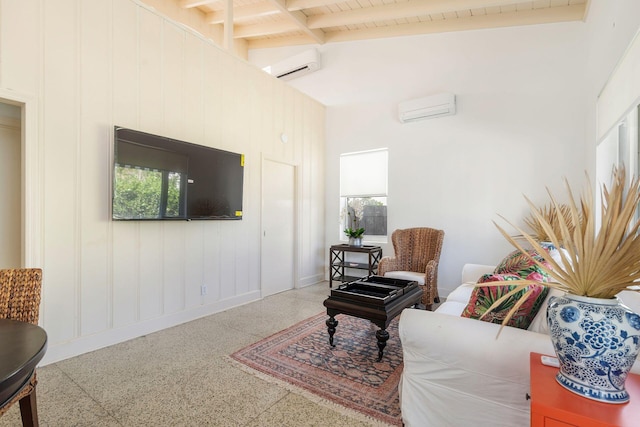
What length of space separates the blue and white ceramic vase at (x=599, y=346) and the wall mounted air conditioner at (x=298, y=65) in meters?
5.52

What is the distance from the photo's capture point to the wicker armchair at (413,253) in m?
4.18

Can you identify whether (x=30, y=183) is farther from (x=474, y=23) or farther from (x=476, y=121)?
(x=474, y=23)

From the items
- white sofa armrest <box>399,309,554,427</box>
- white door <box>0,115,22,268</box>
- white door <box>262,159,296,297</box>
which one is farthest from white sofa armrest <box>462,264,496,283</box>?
white door <box>0,115,22,268</box>

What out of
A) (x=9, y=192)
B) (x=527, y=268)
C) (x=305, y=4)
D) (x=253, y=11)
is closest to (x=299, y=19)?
(x=305, y=4)

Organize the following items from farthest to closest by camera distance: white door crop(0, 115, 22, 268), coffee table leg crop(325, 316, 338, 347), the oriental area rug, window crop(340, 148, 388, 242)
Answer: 1. window crop(340, 148, 388, 242)
2. white door crop(0, 115, 22, 268)
3. coffee table leg crop(325, 316, 338, 347)
4. the oriental area rug

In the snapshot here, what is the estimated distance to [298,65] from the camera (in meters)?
5.68

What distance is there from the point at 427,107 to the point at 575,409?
14.2 feet

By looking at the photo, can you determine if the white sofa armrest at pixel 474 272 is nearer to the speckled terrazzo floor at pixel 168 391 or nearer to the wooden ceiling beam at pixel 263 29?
the speckled terrazzo floor at pixel 168 391

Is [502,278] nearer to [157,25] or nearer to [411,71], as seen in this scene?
[157,25]

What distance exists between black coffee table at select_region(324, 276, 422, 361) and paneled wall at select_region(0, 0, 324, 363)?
1788 mm

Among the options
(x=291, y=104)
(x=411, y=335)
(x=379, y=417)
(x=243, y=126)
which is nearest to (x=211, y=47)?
(x=243, y=126)

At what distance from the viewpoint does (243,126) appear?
4195mm

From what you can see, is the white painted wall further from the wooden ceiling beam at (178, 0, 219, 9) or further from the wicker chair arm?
the wooden ceiling beam at (178, 0, 219, 9)

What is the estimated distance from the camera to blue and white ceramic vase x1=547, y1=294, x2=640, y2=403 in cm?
98
